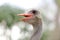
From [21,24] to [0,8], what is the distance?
0.78ft

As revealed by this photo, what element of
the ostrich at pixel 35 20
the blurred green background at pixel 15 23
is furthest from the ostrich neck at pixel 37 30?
the blurred green background at pixel 15 23

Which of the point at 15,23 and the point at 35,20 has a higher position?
the point at 35,20

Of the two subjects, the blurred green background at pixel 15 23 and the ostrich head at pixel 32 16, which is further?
the blurred green background at pixel 15 23

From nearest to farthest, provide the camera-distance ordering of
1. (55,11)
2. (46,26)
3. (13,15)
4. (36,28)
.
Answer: (36,28)
(13,15)
(46,26)
(55,11)

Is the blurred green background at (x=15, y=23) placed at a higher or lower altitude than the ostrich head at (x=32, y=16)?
lower

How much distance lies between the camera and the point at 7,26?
1.69 m

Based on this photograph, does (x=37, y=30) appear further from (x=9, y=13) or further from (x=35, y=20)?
(x=9, y=13)

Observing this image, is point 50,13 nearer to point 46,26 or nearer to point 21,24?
point 46,26

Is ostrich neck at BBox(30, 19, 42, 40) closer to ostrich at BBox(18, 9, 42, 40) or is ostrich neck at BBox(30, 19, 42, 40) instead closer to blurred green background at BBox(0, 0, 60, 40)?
ostrich at BBox(18, 9, 42, 40)

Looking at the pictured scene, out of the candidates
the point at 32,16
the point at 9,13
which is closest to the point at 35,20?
the point at 32,16

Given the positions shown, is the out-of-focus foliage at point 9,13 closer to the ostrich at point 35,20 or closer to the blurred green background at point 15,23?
the blurred green background at point 15,23

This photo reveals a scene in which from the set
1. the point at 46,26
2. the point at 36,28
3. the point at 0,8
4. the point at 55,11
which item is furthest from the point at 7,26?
the point at 36,28

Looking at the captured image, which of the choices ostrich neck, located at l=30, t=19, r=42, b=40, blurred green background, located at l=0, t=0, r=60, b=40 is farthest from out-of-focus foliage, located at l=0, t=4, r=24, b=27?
ostrich neck, located at l=30, t=19, r=42, b=40

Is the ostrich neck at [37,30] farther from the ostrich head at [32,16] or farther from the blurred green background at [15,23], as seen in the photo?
the blurred green background at [15,23]
